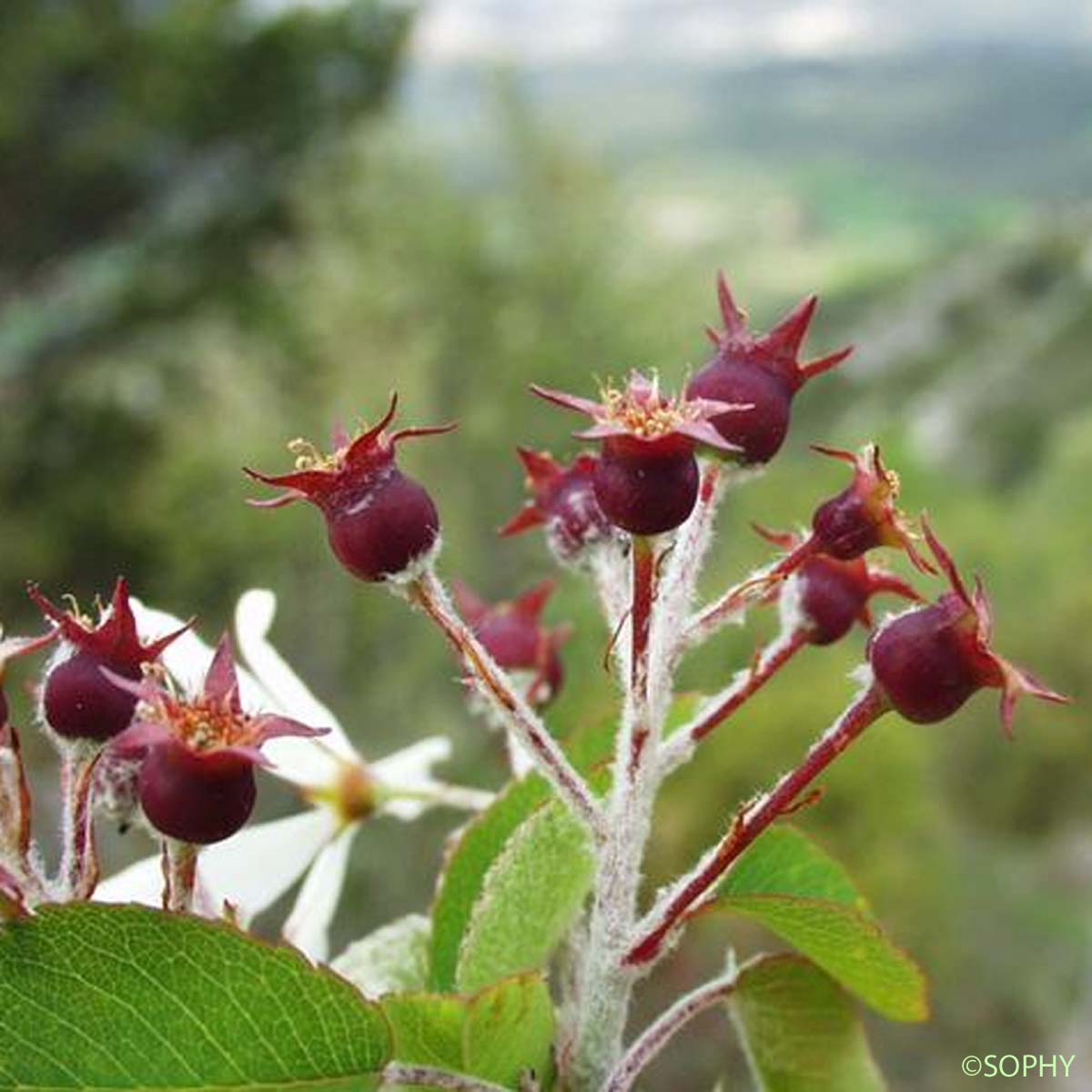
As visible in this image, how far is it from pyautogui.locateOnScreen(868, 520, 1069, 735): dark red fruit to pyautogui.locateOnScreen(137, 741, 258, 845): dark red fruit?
8.2 inches

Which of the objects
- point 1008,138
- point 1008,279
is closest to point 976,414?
point 1008,279

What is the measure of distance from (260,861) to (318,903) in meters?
0.03

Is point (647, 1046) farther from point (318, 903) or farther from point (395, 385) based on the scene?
point (395, 385)

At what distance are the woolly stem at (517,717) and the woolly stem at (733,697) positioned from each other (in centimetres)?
3

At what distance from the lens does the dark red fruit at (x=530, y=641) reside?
0.77 metres

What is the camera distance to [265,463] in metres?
12.1

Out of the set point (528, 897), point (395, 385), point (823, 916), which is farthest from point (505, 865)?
point (395, 385)

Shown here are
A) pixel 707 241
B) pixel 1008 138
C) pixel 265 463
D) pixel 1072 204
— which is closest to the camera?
pixel 265 463

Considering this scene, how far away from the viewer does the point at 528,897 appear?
2.13 feet

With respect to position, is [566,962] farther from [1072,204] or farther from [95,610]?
[1072,204]

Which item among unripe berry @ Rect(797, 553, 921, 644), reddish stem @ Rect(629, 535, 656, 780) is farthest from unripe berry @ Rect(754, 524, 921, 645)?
reddish stem @ Rect(629, 535, 656, 780)

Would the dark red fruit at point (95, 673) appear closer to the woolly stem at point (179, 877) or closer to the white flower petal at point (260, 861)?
the woolly stem at point (179, 877)

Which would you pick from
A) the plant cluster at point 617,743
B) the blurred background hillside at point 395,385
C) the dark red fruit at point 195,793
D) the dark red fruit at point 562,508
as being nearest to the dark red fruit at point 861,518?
the plant cluster at point 617,743

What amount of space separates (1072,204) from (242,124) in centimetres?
2337
